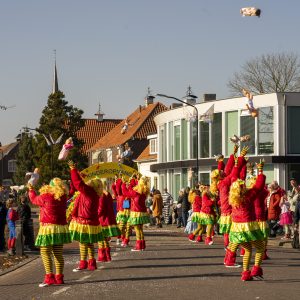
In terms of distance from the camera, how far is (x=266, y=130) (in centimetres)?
4447

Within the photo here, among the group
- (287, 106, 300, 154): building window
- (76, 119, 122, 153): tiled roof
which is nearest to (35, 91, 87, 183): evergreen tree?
(287, 106, 300, 154): building window

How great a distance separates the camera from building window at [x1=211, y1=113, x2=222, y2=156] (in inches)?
1902

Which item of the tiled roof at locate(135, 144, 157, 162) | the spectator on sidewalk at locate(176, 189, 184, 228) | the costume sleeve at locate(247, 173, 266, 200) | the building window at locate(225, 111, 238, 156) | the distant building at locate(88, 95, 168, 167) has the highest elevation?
the distant building at locate(88, 95, 168, 167)

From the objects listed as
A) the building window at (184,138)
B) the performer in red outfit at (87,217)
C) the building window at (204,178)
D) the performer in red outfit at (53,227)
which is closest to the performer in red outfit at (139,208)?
the performer in red outfit at (87,217)

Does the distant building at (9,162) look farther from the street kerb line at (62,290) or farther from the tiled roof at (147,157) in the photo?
the street kerb line at (62,290)

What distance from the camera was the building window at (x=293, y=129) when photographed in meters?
43.8

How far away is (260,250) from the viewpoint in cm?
1491

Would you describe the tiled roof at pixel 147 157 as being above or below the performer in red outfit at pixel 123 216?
above

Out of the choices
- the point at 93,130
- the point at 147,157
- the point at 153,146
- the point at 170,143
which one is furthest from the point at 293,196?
the point at 93,130

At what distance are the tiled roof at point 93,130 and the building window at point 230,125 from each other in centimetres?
5469

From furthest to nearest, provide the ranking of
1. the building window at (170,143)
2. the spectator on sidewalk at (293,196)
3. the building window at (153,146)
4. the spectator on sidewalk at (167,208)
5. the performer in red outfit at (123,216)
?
1. the building window at (153,146)
2. the building window at (170,143)
3. the spectator on sidewalk at (167,208)
4. the spectator on sidewalk at (293,196)
5. the performer in red outfit at (123,216)

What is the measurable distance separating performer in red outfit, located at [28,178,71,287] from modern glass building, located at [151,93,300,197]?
28798 mm

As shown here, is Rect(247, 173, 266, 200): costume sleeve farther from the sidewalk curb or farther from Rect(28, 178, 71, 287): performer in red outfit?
the sidewalk curb

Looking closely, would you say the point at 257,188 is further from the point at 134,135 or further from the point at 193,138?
the point at 134,135
